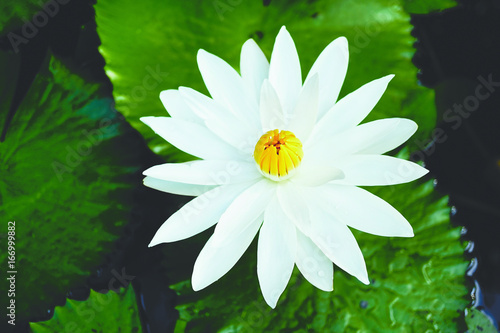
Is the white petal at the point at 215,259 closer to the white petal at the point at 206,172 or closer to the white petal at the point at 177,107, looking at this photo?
the white petal at the point at 206,172

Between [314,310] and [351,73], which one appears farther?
[351,73]

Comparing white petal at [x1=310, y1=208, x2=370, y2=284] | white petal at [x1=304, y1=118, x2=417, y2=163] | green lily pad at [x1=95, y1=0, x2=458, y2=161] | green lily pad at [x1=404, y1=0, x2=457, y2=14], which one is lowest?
white petal at [x1=310, y1=208, x2=370, y2=284]

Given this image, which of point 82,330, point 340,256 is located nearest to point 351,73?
point 340,256

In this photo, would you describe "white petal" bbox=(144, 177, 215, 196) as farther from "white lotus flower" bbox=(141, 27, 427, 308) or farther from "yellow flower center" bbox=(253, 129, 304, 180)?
"yellow flower center" bbox=(253, 129, 304, 180)

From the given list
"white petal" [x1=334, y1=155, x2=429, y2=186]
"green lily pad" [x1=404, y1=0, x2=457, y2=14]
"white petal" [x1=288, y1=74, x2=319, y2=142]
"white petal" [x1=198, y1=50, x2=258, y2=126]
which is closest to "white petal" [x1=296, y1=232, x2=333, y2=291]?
"white petal" [x1=334, y1=155, x2=429, y2=186]

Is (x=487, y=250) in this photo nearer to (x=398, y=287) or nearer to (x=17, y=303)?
(x=398, y=287)

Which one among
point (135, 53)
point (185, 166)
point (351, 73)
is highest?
point (135, 53)

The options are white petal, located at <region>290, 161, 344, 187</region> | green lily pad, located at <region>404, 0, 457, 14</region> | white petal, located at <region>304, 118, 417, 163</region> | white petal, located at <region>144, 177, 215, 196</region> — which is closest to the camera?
white petal, located at <region>290, 161, 344, 187</region>

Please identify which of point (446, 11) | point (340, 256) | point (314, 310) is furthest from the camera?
point (446, 11)
